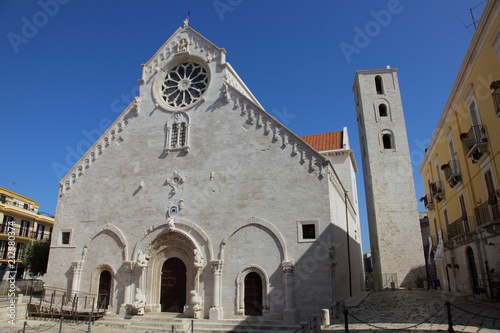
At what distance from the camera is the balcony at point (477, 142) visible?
1462 centimetres

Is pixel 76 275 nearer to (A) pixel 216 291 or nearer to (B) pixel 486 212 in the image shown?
(A) pixel 216 291

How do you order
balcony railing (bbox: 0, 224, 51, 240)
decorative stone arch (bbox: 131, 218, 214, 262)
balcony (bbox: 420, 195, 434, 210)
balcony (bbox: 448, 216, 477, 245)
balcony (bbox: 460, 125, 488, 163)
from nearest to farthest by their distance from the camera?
1. balcony (bbox: 460, 125, 488, 163)
2. balcony (bbox: 448, 216, 477, 245)
3. decorative stone arch (bbox: 131, 218, 214, 262)
4. balcony (bbox: 420, 195, 434, 210)
5. balcony railing (bbox: 0, 224, 51, 240)

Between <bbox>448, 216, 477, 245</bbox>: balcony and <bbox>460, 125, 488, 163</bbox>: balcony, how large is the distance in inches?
145

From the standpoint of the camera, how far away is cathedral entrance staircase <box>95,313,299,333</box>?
1537 cm

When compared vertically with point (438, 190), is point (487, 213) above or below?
below

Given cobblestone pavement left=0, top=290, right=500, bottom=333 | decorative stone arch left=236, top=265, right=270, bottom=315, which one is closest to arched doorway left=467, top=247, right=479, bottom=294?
cobblestone pavement left=0, top=290, right=500, bottom=333

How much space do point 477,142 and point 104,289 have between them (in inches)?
776

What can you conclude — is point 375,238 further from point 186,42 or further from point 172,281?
point 186,42

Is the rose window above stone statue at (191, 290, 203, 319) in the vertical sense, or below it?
above

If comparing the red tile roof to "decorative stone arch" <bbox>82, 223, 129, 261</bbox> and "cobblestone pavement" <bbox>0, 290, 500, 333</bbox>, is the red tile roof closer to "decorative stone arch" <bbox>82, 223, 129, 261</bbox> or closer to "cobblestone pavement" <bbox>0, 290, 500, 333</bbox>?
"cobblestone pavement" <bbox>0, 290, 500, 333</bbox>

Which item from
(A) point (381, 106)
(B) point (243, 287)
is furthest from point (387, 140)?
(B) point (243, 287)

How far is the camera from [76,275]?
19984mm

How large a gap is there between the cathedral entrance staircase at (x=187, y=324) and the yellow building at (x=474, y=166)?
9256 mm

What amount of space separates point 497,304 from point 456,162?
7.83m
